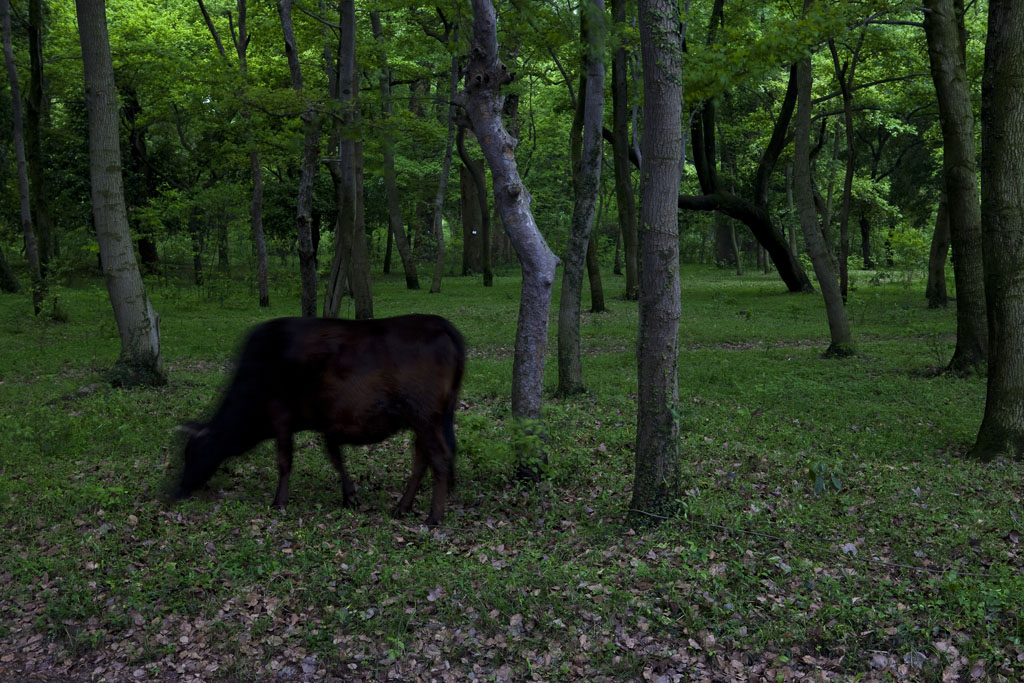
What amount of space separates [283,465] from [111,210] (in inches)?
273

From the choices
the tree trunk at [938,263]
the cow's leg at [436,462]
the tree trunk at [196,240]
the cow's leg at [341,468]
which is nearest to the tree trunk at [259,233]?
the tree trunk at [196,240]

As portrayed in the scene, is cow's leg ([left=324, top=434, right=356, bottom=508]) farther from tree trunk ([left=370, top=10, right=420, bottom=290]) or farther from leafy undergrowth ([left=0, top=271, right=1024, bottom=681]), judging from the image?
tree trunk ([left=370, top=10, right=420, bottom=290])

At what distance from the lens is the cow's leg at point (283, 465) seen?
6.81 m

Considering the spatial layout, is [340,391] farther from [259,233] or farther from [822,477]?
[259,233]

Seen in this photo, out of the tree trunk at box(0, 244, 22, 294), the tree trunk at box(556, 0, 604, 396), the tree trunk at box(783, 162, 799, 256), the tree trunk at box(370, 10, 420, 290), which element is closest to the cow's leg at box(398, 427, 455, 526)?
the tree trunk at box(556, 0, 604, 396)

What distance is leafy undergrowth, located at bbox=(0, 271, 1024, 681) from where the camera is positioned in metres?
4.89

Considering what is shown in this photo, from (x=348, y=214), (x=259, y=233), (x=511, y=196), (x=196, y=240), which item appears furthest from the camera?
(x=196, y=240)

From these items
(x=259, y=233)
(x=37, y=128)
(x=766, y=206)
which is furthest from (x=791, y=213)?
(x=37, y=128)

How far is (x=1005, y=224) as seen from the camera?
8484mm

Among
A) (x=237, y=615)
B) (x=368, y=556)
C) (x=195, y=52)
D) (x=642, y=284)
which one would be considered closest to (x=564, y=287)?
(x=642, y=284)

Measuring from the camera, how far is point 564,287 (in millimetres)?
11906

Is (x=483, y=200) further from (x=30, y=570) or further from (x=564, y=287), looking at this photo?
(x=30, y=570)

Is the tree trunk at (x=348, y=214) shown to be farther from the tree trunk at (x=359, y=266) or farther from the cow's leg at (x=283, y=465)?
the cow's leg at (x=283, y=465)

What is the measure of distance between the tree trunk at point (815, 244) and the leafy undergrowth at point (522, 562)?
17.4 feet
